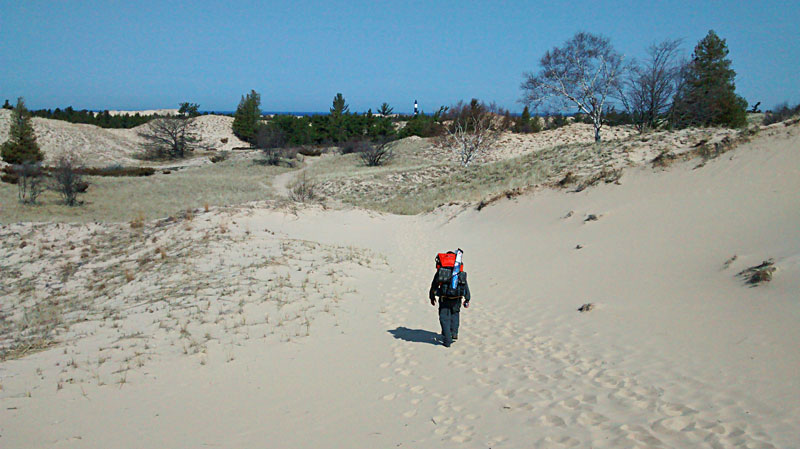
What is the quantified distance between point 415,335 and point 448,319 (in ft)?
3.06

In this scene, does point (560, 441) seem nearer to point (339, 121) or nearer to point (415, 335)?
point (415, 335)

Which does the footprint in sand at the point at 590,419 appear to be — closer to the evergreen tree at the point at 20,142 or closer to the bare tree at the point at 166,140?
the evergreen tree at the point at 20,142

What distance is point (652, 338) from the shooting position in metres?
6.69

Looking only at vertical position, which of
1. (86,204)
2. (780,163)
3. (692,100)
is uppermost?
(692,100)

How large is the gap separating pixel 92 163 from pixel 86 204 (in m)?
34.4

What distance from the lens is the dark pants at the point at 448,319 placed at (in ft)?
23.7

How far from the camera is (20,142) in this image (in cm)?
4691

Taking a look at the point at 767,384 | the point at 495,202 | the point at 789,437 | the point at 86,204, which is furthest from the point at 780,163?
the point at 86,204

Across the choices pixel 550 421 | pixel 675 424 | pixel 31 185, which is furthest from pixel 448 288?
pixel 31 185

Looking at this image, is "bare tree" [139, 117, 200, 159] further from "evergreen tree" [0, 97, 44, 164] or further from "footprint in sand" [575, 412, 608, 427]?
"footprint in sand" [575, 412, 608, 427]

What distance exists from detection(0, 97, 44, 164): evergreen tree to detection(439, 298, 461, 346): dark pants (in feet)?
172

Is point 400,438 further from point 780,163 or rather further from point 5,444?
point 780,163

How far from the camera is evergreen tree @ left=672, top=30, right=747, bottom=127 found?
31516 millimetres

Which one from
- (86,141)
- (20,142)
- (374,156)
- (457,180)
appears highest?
(86,141)
